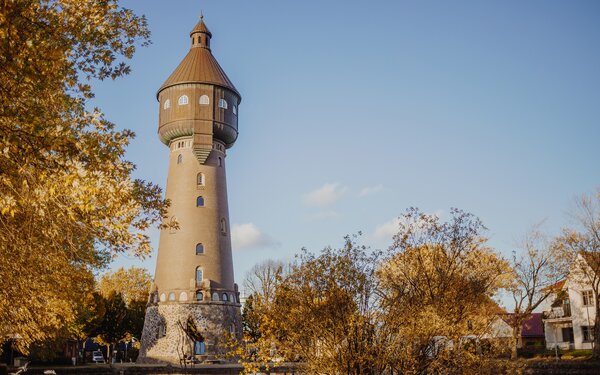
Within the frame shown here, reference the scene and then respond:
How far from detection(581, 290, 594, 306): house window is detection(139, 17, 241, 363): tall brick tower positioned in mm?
26551

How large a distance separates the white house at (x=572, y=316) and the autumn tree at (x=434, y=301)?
2190 cm

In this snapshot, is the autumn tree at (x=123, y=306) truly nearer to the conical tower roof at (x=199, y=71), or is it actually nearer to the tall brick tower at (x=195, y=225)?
the tall brick tower at (x=195, y=225)

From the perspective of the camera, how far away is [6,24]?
8289 millimetres

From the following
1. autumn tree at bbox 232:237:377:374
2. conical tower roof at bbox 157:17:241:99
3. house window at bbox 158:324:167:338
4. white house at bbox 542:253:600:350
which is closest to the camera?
autumn tree at bbox 232:237:377:374

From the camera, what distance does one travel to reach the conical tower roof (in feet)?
149

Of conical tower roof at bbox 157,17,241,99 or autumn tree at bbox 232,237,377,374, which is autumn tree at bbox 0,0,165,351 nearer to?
autumn tree at bbox 232,237,377,374

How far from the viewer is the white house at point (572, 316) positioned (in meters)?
43.9

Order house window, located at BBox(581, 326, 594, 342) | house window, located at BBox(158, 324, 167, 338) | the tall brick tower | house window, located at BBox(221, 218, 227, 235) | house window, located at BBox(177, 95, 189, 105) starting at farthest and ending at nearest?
house window, located at BBox(177, 95, 189, 105)
house window, located at BBox(581, 326, 594, 342)
house window, located at BBox(221, 218, 227, 235)
house window, located at BBox(158, 324, 167, 338)
the tall brick tower

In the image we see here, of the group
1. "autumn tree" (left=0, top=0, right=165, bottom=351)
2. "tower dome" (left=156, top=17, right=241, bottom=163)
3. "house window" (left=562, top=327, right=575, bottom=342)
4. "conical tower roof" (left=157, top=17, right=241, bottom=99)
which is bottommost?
"house window" (left=562, top=327, right=575, bottom=342)

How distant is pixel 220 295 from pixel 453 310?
2644cm

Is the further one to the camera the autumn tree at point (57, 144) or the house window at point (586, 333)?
the house window at point (586, 333)

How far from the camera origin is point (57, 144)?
8.64m

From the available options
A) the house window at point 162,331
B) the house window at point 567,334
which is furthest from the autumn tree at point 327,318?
the house window at point 567,334

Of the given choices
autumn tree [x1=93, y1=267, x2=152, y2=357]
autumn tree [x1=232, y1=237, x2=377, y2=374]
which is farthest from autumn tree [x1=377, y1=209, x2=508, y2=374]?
autumn tree [x1=93, y1=267, x2=152, y2=357]
